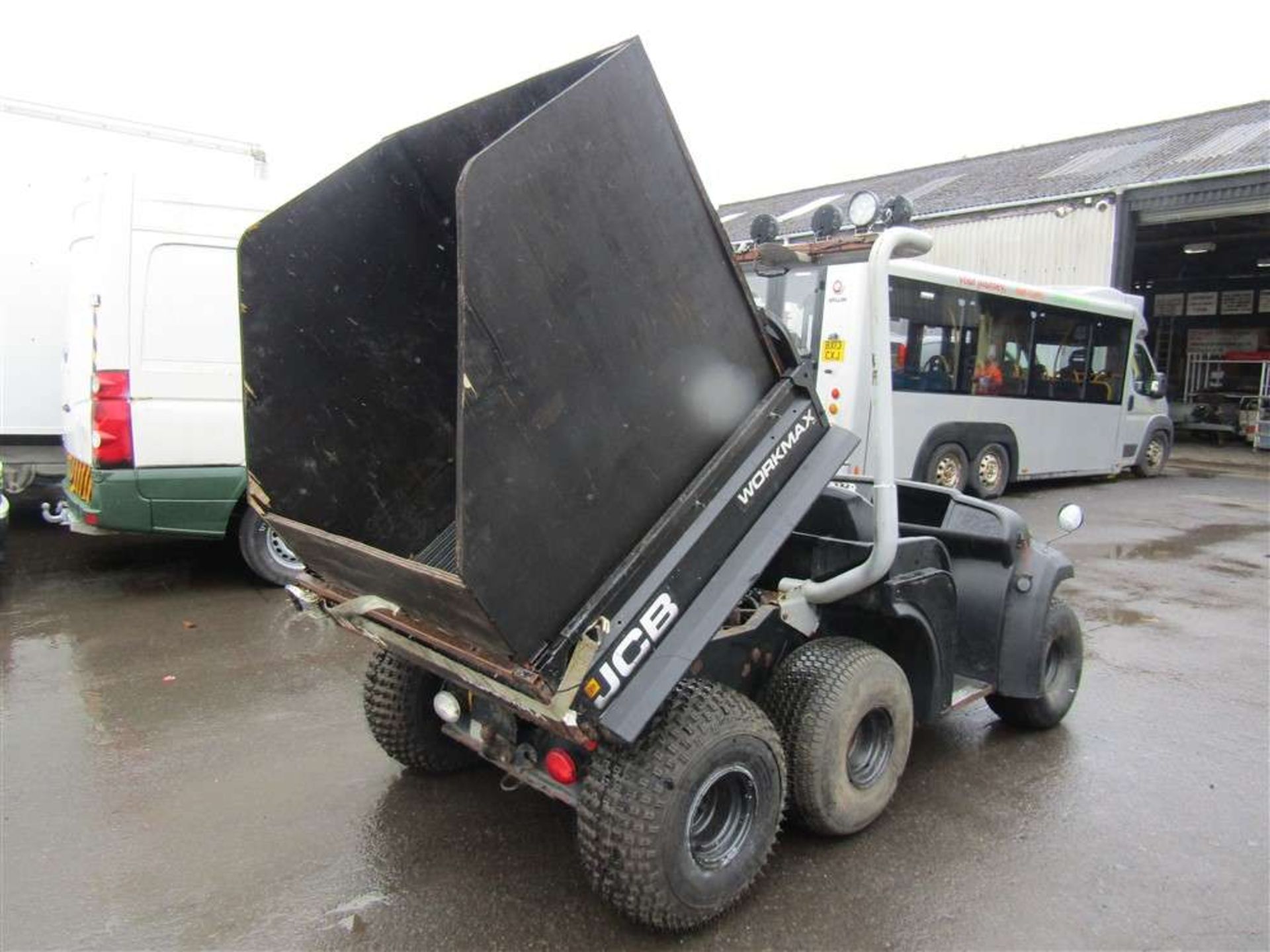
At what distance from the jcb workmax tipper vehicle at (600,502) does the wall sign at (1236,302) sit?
26.7 metres

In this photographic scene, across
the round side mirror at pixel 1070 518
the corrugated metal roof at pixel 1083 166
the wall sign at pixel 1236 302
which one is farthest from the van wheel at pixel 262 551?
the wall sign at pixel 1236 302

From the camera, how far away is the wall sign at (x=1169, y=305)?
2586 cm

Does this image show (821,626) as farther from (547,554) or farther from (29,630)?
(29,630)

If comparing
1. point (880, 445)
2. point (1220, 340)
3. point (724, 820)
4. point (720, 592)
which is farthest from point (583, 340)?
point (1220, 340)

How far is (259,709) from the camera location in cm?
419

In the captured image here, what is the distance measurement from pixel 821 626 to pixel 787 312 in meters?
6.73

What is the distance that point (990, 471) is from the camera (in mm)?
11484

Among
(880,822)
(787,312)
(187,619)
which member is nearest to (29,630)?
(187,619)

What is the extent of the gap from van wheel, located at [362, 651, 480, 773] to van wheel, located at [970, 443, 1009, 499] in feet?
30.8

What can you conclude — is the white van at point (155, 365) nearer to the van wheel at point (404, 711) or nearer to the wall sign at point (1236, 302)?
the van wheel at point (404, 711)

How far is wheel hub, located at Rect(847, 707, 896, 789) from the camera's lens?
9.93ft

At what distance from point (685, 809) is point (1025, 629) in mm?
1907

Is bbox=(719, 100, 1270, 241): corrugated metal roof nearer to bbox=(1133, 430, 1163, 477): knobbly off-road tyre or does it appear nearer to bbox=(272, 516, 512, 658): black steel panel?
bbox=(1133, 430, 1163, 477): knobbly off-road tyre

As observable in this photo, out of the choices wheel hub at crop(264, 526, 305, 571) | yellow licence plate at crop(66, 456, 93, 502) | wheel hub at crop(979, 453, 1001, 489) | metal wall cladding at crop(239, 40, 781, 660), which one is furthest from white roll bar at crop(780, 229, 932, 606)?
wheel hub at crop(979, 453, 1001, 489)
